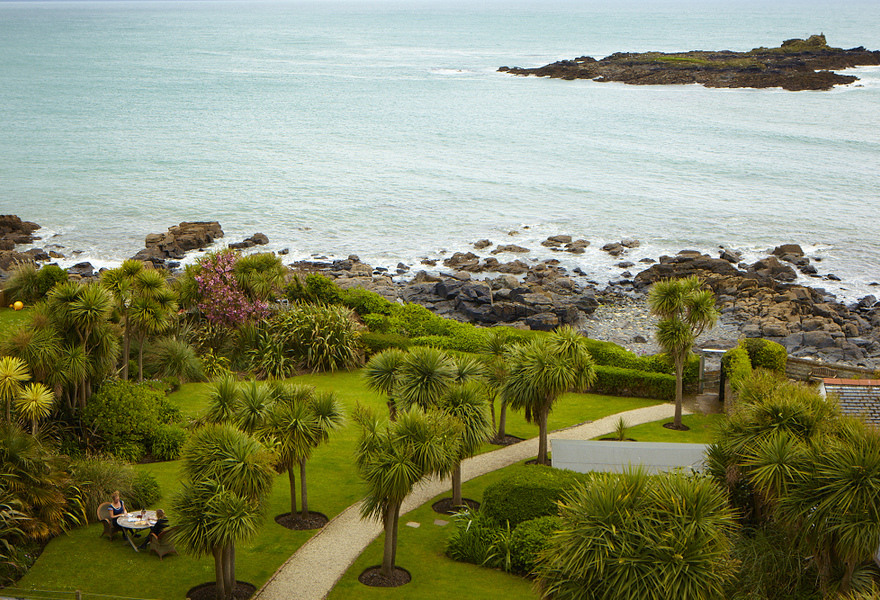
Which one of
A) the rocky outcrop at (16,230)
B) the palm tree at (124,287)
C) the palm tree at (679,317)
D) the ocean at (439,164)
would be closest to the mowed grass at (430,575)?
the palm tree at (679,317)

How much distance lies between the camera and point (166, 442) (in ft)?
77.1

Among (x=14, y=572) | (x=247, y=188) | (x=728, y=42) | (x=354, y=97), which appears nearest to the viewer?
(x=14, y=572)

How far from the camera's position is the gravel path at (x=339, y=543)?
1688 cm

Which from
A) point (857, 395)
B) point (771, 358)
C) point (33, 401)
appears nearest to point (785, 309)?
point (771, 358)

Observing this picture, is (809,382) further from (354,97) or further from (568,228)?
(354,97)

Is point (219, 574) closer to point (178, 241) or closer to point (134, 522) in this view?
point (134, 522)

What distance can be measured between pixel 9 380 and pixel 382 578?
10.2 meters

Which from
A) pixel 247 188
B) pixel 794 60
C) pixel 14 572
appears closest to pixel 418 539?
pixel 14 572

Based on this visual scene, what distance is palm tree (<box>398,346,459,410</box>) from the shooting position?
826 inches

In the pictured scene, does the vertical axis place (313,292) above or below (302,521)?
above

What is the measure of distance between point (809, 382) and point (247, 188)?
183ft

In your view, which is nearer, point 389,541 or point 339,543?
point 389,541

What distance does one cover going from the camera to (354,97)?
119 m

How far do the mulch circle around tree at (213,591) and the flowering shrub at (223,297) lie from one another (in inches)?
623
